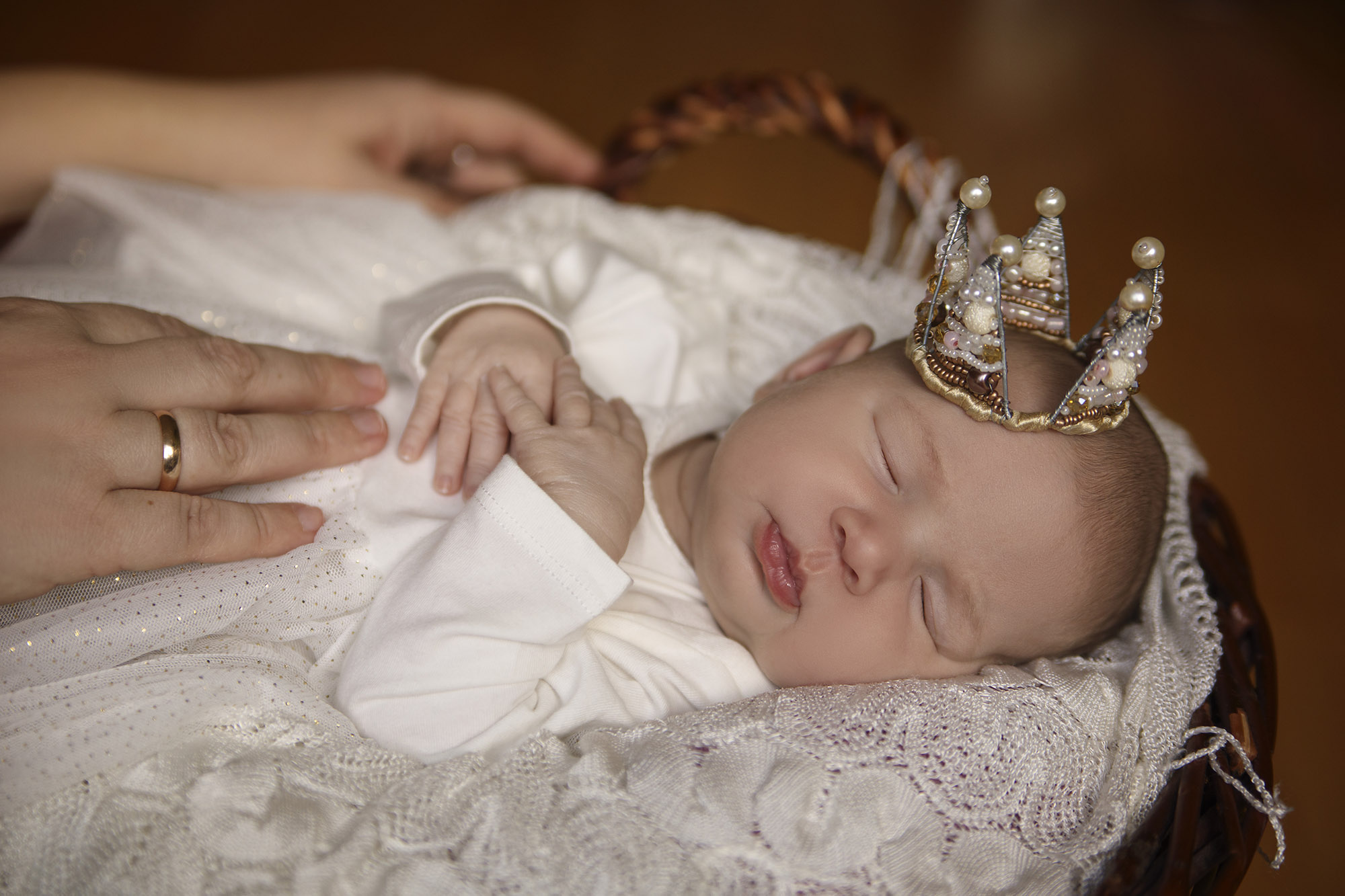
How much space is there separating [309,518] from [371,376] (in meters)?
0.24

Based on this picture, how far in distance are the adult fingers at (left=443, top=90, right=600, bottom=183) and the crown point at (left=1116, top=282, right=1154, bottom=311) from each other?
112cm

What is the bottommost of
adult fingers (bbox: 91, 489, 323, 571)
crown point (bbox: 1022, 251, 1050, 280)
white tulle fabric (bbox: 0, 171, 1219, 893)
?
white tulle fabric (bbox: 0, 171, 1219, 893)

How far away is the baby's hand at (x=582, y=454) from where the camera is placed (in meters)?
1.03

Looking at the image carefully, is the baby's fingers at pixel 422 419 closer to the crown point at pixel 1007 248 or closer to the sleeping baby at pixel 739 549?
the sleeping baby at pixel 739 549

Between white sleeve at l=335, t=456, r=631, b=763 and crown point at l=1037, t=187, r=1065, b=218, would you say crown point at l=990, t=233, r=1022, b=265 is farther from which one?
white sleeve at l=335, t=456, r=631, b=763

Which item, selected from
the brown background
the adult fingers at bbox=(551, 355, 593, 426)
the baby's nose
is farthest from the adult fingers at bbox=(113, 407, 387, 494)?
the brown background

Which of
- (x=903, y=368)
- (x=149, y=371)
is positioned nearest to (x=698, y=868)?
(x=903, y=368)

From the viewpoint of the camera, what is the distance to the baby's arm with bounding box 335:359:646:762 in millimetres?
951

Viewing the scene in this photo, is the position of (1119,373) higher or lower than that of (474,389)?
higher

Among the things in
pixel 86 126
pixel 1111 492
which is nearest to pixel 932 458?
pixel 1111 492

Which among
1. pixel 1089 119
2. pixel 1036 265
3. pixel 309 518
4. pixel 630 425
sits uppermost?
pixel 1089 119

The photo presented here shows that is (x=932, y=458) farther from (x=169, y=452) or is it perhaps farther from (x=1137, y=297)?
(x=169, y=452)

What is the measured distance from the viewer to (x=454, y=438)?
3.61 ft

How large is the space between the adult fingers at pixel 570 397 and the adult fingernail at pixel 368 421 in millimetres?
218
